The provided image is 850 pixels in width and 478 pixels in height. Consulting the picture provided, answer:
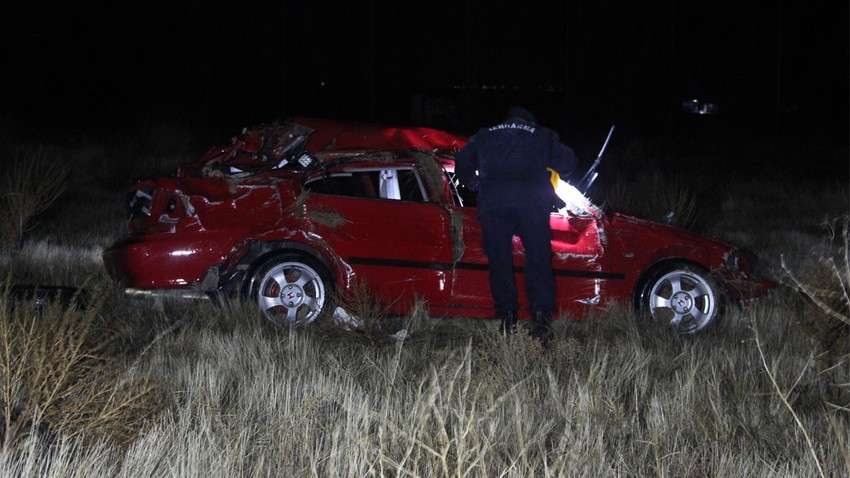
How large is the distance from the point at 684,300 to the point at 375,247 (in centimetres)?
216

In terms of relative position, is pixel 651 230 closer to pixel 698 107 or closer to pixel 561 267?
pixel 561 267

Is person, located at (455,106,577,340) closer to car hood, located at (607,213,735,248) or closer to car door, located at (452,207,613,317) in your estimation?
car door, located at (452,207,613,317)

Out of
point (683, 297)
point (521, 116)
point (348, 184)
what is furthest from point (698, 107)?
point (521, 116)

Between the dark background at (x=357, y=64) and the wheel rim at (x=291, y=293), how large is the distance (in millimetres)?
13358

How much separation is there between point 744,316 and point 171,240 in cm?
384

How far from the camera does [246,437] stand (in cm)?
486

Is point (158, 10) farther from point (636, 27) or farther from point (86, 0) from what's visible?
point (636, 27)

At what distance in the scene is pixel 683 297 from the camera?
27.5 ft

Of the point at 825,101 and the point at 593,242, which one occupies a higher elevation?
the point at 825,101

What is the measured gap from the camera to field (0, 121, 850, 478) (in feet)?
15.1

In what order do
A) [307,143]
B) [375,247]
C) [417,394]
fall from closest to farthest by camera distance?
[417,394] < [375,247] < [307,143]

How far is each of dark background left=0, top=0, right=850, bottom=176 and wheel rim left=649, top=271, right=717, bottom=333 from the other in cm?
1305

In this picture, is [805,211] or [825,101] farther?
[825,101]

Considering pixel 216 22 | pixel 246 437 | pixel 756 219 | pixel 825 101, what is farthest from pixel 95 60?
pixel 246 437
